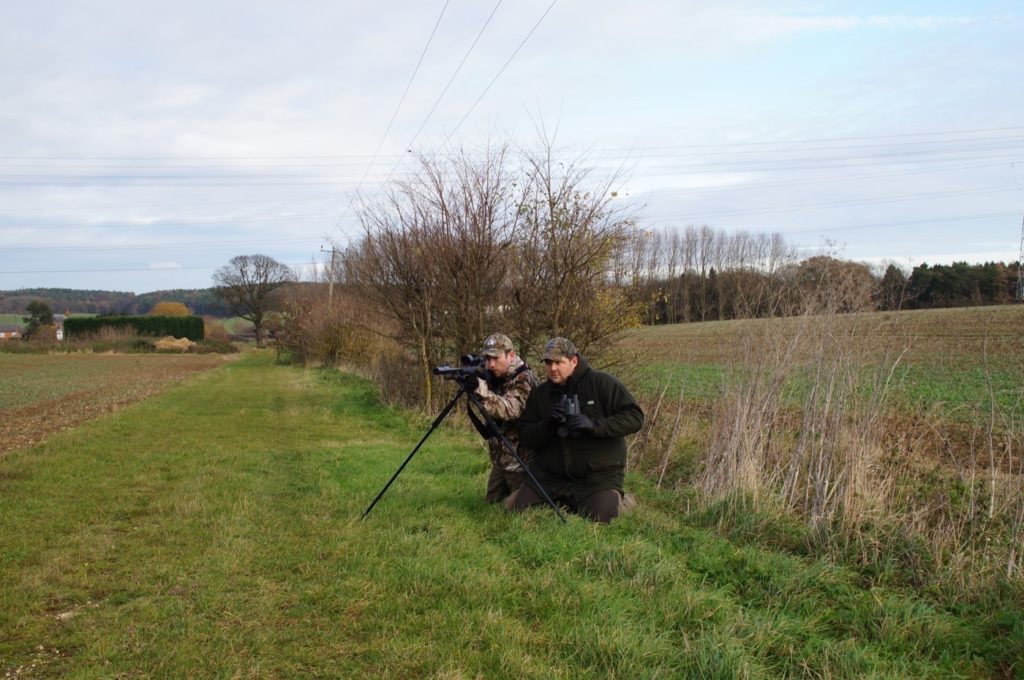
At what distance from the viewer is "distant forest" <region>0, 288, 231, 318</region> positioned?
3706 inches

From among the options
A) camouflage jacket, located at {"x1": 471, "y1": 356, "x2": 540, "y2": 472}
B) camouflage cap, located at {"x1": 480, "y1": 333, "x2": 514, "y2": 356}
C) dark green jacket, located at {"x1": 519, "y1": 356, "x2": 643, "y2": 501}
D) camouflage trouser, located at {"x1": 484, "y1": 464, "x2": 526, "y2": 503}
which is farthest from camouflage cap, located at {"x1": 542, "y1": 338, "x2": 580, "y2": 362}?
camouflage trouser, located at {"x1": 484, "y1": 464, "x2": 526, "y2": 503}

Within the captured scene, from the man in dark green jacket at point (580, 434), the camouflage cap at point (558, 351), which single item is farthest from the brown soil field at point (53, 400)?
the camouflage cap at point (558, 351)

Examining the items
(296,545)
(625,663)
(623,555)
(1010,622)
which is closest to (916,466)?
(1010,622)

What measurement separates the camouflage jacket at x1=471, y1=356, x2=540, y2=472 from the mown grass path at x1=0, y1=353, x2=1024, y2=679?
0.58 meters

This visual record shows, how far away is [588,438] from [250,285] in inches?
3495

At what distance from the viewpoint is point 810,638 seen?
405 cm

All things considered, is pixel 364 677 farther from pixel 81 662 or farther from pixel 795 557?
pixel 795 557

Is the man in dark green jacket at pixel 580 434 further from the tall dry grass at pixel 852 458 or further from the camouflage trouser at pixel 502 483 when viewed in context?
the tall dry grass at pixel 852 458

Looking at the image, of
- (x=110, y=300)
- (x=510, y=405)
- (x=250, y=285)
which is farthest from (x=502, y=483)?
(x=110, y=300)

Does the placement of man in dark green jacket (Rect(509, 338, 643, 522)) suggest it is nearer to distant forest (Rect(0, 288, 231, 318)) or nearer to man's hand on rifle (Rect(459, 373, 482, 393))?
man's hand on rifle (Rect(459, 373, 482, 393))

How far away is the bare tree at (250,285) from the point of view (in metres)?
87.4

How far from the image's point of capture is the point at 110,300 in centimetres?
11400

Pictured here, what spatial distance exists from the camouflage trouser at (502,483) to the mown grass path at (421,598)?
0.18 m

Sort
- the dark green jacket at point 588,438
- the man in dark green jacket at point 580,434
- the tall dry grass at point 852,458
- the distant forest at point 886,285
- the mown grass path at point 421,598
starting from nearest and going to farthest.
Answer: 1. the mown grass path at point 421,598
2. the tall dry grass at point 852,458
3. the man in dark green jacket at point 580,434
4. the dark green jacket at point 588,438
5. the distant forest at point 886,285
